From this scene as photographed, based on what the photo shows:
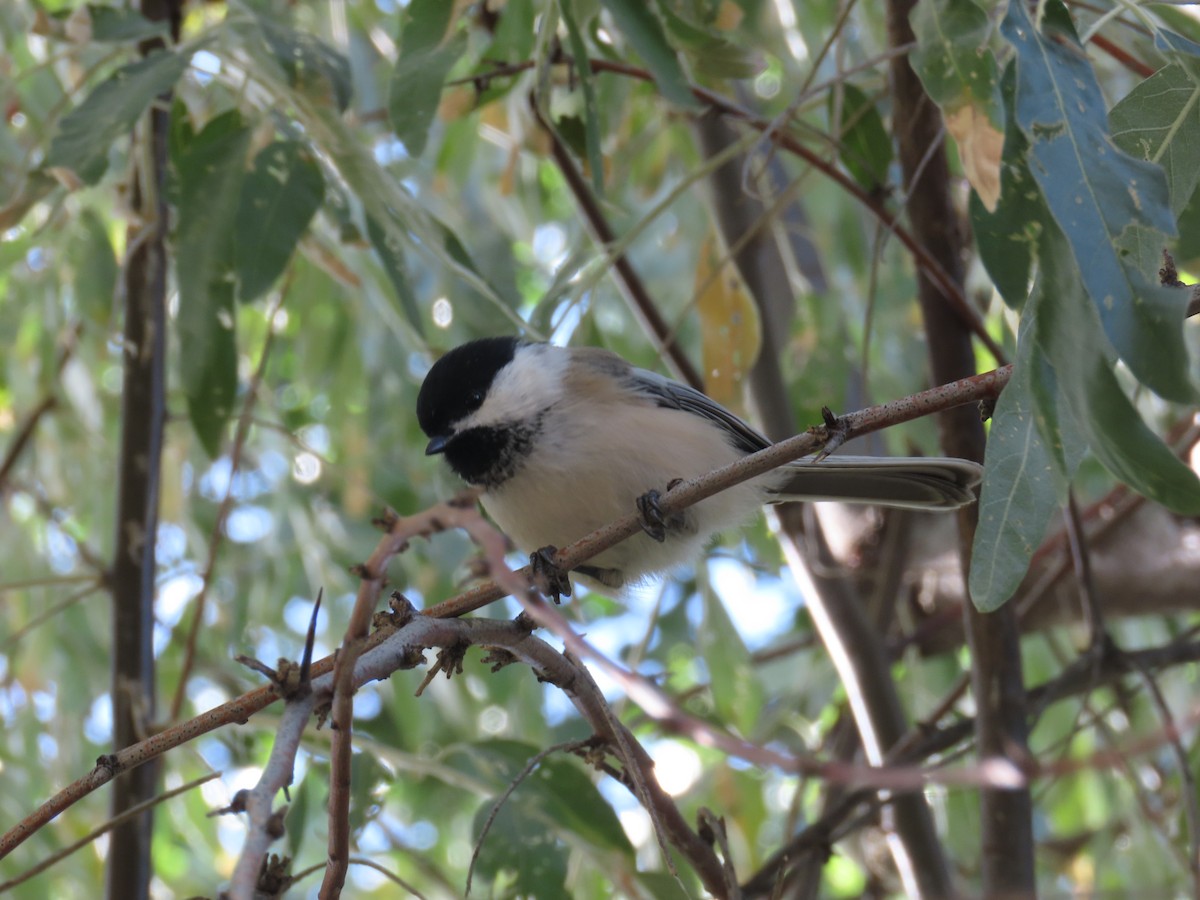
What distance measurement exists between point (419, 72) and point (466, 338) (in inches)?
36.5

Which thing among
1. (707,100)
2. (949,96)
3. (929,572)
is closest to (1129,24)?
(707,100)

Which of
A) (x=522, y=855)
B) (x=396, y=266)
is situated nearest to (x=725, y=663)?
(x=522, y=855)

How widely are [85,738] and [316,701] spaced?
2113 millimetres

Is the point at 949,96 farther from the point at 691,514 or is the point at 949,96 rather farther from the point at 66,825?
the point at 66,825

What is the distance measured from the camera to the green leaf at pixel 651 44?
1.47 meters

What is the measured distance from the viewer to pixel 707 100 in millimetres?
1963

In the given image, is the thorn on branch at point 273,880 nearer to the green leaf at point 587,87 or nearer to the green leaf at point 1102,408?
the green leaf at point 1102,408

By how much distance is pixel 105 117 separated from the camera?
1.55 metres

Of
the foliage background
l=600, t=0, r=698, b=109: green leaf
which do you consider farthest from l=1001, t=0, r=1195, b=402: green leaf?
l=600, t=0, r=698, b=109: green leaf

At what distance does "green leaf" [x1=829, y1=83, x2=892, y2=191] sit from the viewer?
1.94 metres

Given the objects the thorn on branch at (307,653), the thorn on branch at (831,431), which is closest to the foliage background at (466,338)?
the thorn on branch at (831,431)

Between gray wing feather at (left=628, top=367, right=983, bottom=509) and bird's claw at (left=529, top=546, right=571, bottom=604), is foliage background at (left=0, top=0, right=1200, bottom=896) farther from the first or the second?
bird's claw at (left=529, top=546, right=571, bottom=604)

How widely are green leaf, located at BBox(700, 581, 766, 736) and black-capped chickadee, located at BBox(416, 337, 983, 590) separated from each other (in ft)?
0.94

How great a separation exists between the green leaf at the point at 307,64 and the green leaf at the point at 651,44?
1.53ft
